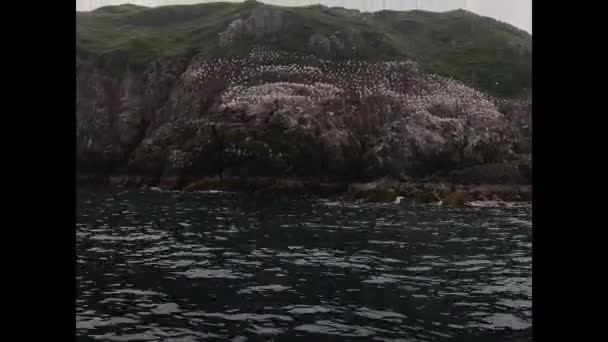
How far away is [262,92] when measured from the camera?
46.7m

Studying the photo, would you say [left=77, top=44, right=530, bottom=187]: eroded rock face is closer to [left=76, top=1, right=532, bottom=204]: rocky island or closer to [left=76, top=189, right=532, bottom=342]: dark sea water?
[left=76, top=1, right=532, bottom=204]: rocky island

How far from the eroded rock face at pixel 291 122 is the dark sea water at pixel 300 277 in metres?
13.6

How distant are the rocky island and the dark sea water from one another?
42.0 feet

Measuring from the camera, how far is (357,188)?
3897 cm

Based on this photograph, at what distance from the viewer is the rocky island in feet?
133

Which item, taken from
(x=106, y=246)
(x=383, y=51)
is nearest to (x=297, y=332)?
(x=106, y=246)

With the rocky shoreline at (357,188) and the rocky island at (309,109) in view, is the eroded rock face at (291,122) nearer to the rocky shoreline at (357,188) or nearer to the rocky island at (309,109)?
the rocky island at (309,109)

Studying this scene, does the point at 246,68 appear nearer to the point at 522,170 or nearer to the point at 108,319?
the point at 522,170

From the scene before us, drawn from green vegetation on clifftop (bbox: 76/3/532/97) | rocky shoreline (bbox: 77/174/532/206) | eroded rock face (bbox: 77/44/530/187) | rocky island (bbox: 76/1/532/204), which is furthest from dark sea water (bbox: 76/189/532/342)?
green vegetation on clifftop (bbox: 76/3/532/97)

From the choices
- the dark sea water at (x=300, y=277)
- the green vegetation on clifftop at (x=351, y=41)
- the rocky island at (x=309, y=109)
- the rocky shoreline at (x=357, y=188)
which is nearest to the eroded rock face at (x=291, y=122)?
the rocky island at (x=309, y=109)

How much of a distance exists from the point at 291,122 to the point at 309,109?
233 centimetres

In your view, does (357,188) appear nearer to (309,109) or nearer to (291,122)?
(291,122)

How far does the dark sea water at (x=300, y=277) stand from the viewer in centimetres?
1070
